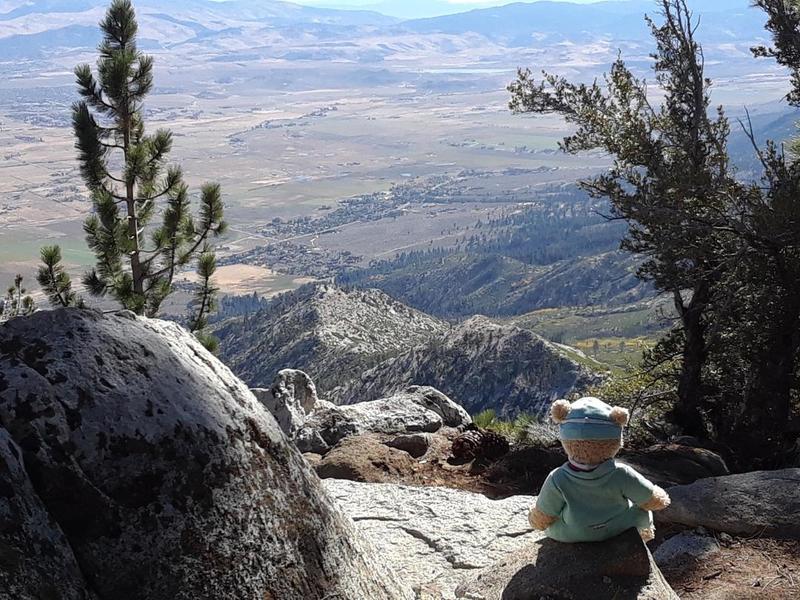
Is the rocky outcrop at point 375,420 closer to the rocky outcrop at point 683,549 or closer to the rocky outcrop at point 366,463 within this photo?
the rocky outcrop at point 366,463

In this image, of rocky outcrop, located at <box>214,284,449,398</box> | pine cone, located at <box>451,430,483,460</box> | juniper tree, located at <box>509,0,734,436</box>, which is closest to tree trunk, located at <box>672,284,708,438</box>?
juniper tree, located at <box>509,0,734,436</box>

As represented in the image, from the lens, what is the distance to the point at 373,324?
3482 inches

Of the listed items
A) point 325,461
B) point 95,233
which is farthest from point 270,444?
point 95,233

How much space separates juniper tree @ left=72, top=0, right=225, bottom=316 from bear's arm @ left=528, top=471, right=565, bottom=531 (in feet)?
62.0

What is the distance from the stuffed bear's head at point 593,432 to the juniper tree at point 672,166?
7.36 metres

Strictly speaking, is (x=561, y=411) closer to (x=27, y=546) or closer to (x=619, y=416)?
(x=619, y=416)

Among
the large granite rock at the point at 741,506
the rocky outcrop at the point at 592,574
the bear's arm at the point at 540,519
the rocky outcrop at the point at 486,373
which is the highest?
Result: the bear's arm at the point at 540,519

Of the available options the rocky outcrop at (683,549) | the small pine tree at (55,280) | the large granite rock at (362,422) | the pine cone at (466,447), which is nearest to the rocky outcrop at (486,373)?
the small pine tree at (55,280)

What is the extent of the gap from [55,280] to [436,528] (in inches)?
710

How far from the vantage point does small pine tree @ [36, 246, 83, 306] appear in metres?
22.2

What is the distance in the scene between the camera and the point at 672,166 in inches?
506

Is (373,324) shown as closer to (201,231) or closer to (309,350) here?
(309,350)

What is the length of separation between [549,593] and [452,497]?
3.71m

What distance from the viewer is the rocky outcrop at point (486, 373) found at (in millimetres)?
60719
